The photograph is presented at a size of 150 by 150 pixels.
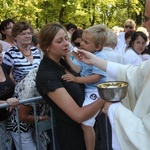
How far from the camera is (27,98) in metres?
3.15

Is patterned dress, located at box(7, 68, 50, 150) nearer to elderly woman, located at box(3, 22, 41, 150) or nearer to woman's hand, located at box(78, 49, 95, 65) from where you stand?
elderly woman, located at box(3, 22, 41, 150)

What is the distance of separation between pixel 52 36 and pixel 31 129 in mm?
1179

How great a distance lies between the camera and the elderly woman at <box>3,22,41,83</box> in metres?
4.16

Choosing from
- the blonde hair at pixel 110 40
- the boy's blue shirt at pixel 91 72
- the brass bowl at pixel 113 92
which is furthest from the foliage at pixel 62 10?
the brass bowl at pixel 113 92

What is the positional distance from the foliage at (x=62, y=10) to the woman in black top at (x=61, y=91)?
11.8 metres

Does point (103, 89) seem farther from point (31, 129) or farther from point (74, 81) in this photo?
point (31, 129)

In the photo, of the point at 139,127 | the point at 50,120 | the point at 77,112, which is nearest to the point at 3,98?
the point at 50,120

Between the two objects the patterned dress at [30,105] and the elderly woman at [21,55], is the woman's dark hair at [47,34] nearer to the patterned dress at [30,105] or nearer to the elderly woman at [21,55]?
the patterned dress at [30,105]

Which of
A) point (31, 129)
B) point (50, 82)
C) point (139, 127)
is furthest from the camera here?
point (31, 129)

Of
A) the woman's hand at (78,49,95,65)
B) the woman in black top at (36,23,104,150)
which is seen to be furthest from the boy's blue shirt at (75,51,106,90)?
the woman in black top at (36,23,104,150)

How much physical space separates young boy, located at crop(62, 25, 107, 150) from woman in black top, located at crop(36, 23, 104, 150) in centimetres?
10

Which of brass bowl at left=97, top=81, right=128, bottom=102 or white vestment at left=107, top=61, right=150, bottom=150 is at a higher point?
brass bowl at left=97, top=81, right=128, bottom=102

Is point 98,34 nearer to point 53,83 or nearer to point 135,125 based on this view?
point 53,83

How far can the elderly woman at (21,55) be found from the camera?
4.16m
